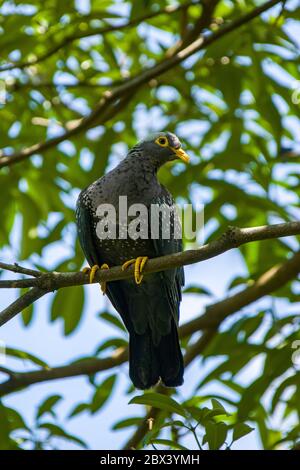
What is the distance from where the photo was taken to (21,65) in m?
6.51

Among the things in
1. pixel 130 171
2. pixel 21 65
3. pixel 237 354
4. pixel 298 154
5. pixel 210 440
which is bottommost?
pixel 210 440

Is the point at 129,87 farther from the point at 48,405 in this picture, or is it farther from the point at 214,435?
the point at 214,435

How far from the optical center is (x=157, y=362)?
582 centimetres

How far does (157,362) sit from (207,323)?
623 millimetres

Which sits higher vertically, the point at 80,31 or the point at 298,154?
the point at 80,31

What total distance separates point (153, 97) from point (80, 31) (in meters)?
1.22

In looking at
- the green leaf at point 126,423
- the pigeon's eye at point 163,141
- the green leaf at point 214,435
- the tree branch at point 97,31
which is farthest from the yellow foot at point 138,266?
the tree branch at point 97,31

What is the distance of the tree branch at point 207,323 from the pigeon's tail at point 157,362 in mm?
392

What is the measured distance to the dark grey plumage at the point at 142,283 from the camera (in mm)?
5738

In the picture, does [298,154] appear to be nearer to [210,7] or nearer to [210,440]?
[210,7]

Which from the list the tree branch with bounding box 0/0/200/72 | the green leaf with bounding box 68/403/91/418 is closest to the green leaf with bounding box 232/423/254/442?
the green leaf with bounding box 68/403/91/418

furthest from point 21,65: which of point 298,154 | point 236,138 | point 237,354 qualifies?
point 237,354

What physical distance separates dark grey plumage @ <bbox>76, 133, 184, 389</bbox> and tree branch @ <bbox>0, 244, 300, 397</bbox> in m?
0.39
